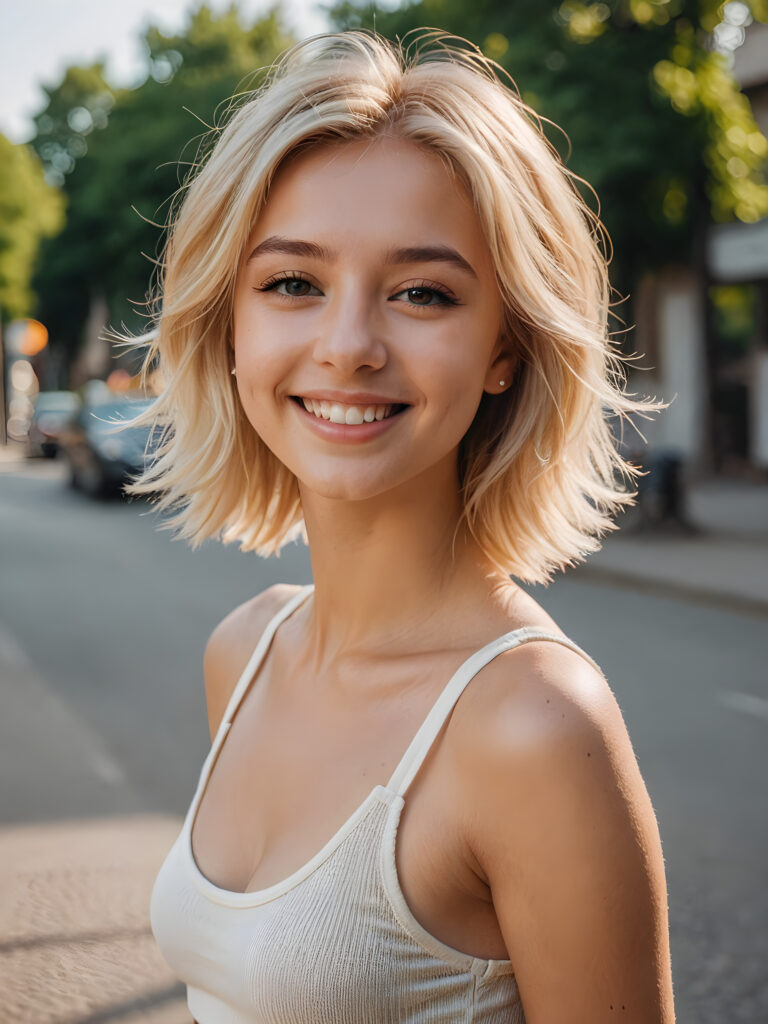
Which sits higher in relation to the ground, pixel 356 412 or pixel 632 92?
pixel 632 92

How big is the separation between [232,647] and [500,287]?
0.79m

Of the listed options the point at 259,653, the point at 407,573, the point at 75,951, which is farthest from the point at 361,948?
the point at 259,653

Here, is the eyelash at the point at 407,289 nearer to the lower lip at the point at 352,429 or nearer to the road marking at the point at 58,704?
the lower lip at the point at 352,429

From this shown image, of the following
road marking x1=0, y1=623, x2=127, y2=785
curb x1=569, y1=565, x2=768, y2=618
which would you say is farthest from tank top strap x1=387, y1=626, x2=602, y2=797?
curb x1=569, y1=565, x2=768, y2=618

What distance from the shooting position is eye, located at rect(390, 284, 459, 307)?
1473 mm

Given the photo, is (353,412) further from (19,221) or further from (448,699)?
(19,221)

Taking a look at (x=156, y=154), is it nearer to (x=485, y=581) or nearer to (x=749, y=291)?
(x=749, y=291)

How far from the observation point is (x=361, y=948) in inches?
53.0

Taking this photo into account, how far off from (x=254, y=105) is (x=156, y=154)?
28975mm

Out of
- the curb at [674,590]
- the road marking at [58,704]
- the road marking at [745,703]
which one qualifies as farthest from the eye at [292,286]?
the curb at [674,590]

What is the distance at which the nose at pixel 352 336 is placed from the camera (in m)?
1.45

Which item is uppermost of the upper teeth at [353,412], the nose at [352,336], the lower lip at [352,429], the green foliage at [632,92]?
the green foliage at [632,92]

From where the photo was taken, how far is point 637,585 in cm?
1101

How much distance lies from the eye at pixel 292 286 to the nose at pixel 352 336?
65mm
